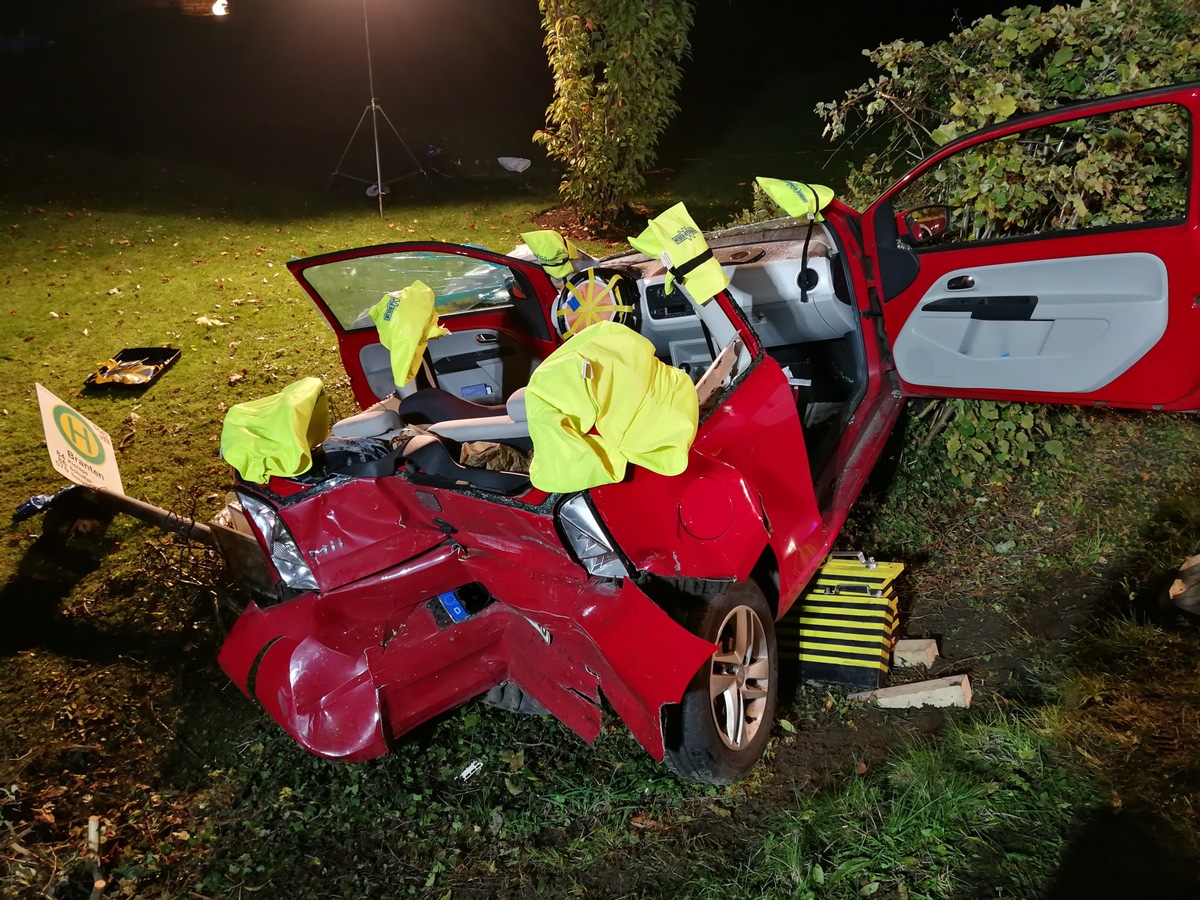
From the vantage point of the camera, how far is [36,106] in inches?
438

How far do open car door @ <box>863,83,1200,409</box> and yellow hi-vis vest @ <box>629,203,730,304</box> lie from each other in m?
1.07

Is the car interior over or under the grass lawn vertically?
over

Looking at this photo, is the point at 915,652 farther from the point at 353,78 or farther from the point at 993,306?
the point at 353,78

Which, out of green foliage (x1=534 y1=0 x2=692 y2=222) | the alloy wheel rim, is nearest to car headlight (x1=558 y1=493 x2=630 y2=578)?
the alloy wheel rim

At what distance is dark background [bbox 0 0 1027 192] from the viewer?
1115cm

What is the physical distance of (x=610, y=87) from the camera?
26.2 feet

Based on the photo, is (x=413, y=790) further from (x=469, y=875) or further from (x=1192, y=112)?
(x=1192, y=112)

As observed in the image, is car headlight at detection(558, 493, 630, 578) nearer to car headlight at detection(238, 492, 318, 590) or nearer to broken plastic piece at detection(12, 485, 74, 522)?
car headlight at detection(238, 492, 318, 590)

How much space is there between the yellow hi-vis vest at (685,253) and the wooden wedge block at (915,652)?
162 cm

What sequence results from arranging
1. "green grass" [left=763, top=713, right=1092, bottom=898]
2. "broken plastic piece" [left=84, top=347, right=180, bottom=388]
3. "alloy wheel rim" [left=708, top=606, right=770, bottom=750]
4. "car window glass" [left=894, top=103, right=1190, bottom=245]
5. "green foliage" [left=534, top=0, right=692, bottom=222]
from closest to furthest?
"green grass" [left=763, top=713, right=1092, bottom=898]
"alloy wheel rim" [left=708, top=606, right=770, bottom=750]
"car window glass" [left=894, top=103, right=1190, bottom=245]
"broken plastic piece" [left=84, top=347, right=180, bottom=388]
"green foliage" [left=534, top=0, right=692, bottom=222]

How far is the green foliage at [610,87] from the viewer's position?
7559mm

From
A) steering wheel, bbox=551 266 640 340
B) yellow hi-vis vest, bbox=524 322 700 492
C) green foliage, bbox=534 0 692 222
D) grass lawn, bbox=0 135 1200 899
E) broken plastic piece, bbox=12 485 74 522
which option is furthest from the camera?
green foliage, bbox=534 0 692 222

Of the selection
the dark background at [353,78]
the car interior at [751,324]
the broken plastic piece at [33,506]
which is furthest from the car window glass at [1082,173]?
the dark background at [353,78]

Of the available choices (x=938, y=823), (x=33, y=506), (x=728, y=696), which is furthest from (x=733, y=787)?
(x=33, y=506)
